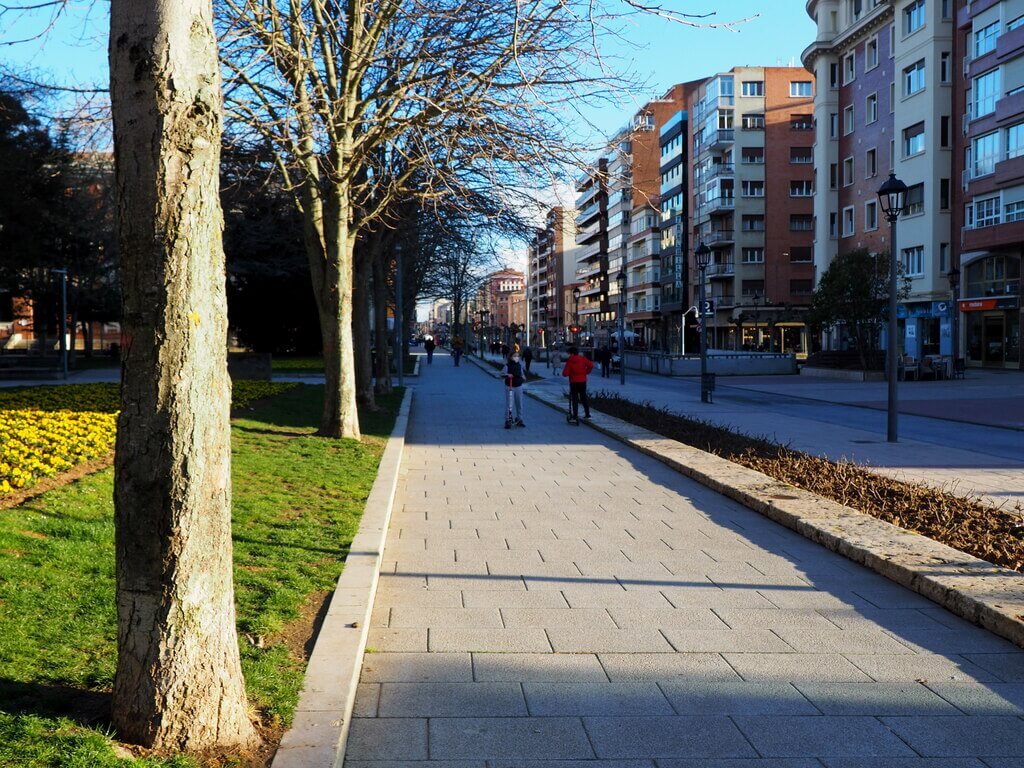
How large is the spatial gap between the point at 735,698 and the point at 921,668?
3.61ft

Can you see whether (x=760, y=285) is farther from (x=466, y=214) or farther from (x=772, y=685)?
(x=772, y=685)

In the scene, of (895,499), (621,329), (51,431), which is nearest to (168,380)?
(895,499)

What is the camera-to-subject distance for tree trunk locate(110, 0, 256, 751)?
3400 mm

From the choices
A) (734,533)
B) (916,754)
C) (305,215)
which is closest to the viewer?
(916,754)

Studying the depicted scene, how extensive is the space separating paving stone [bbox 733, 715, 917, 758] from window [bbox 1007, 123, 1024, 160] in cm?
4228

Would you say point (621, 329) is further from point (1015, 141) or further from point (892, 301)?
point (892, 301)

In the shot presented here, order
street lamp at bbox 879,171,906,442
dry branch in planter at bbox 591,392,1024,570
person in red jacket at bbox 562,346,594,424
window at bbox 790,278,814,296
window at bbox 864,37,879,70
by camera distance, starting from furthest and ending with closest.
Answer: window at bbox 790,278,814,296
window at bbox 864,37,879,70
person in red jacket at bbox 562,346,594,424
street lamp at bbox 879,171,906,442
dry branch in planter at bbox 591,392,1024,570

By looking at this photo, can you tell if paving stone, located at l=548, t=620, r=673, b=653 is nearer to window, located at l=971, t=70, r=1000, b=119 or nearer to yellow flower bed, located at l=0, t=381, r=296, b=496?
yellow flower bed, located at l=0, t=381, r=296, b=496

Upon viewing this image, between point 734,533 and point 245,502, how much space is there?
4.19 metres

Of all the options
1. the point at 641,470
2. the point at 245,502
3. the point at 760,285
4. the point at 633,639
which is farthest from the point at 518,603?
the point at 760,285

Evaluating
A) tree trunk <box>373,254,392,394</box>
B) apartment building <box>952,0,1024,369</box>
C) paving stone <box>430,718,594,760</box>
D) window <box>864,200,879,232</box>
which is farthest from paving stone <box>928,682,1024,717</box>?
window <box>864,200,879,232</box>

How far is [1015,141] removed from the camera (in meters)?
40.8

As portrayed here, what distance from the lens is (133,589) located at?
350 centimetres

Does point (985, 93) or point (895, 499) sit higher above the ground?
point (985, 93)
